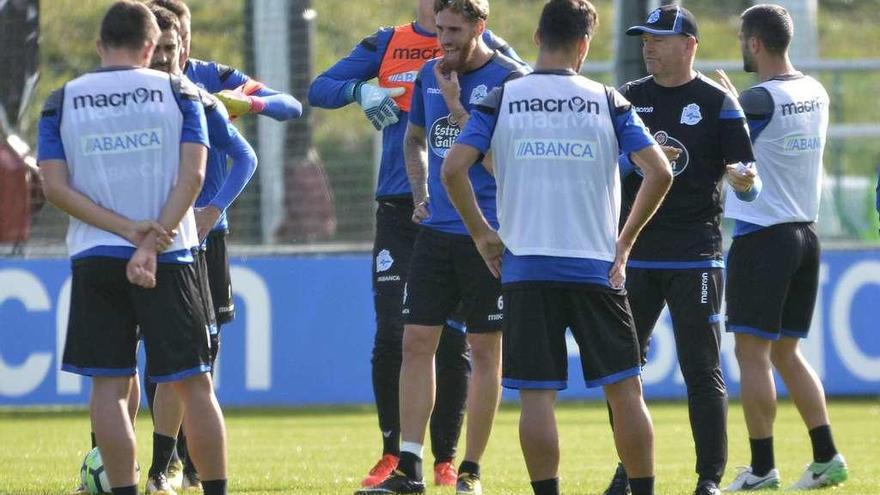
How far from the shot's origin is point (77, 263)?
6.05 metres

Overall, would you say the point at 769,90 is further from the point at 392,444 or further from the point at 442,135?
the point at 392,444

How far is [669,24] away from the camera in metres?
7.23

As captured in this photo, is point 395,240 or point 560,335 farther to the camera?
point 395,240

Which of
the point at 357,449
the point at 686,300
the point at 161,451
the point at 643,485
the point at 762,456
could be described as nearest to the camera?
the point at 643,485

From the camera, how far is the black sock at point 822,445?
8000mm

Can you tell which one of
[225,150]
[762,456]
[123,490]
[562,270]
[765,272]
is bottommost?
[762,456]

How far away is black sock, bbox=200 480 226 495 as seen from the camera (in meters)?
6.17

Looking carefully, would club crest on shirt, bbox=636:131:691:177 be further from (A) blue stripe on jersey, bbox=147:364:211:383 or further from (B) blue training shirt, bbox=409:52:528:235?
(A) blue stripe on jersey, bbox=147:364:211:383

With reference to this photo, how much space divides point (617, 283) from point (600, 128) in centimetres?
59

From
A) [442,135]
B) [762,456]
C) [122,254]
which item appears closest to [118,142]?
[122,254]

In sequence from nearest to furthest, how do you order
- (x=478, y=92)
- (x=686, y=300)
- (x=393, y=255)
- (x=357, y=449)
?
1. (x=686, y=300)
2. (x=478, y=92)
3. (x=393, y=255)
4. (x=357, y=449)

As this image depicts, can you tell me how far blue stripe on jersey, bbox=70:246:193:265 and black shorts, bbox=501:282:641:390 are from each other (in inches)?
49.8

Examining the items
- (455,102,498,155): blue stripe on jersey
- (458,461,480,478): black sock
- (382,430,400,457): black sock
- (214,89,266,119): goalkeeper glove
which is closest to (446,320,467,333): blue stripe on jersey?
(382,430,400,457): black sock

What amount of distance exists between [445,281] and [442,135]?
67cm
